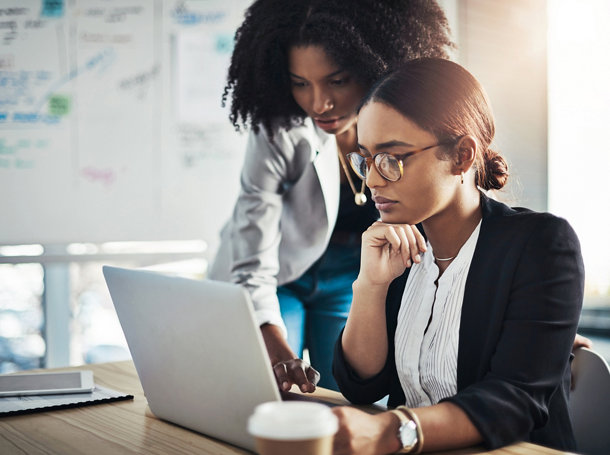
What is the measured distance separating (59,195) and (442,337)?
1.89 metres

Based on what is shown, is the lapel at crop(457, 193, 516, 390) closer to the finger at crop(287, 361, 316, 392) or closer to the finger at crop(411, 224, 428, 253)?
the finger at crop(411, 224, 428, 253)

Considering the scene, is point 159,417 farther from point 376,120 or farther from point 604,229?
point 604,229

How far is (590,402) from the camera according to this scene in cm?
113

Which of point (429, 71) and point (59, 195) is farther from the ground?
point (429, 71)

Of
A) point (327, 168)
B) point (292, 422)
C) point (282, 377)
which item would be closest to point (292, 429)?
point (292, 422)

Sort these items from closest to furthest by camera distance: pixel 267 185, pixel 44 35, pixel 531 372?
1. pixel 531 372
2. pixel 267 185
3. pixel 44 35

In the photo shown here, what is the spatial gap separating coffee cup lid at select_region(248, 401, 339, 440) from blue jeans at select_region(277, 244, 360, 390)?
1293 millimetres

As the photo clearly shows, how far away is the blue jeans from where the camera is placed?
75.5 inches

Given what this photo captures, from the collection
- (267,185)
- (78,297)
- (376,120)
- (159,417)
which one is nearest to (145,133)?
(78,297)

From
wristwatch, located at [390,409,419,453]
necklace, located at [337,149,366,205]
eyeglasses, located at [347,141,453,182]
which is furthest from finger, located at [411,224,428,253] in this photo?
necklace, located at [337,149,366,205]

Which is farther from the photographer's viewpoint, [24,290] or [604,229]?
[604,229]

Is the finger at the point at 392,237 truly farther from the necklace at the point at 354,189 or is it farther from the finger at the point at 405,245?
the necklace at the point at 354,189

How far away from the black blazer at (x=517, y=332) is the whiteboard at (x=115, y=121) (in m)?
1.67

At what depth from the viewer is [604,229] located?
10.4ft
